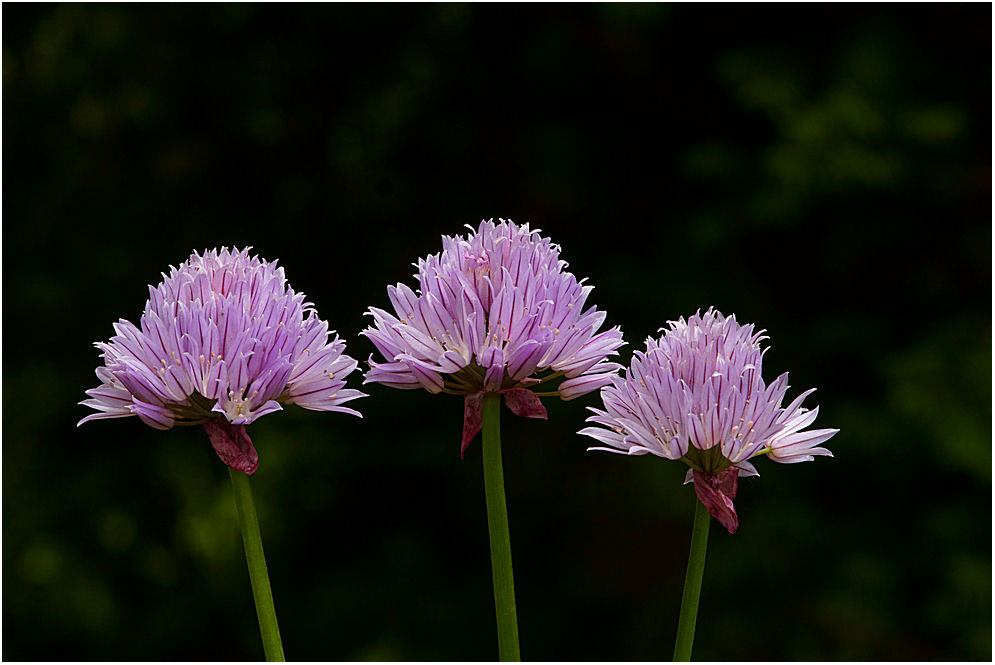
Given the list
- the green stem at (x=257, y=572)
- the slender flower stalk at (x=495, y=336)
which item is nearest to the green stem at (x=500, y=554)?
the slender flower stalk at (x=495, y=336)

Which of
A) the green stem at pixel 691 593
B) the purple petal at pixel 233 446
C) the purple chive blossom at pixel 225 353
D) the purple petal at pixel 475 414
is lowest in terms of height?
the green stem at pixel 691 593

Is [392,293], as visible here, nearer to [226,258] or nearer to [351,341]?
[226,258]

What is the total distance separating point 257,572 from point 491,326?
159mm

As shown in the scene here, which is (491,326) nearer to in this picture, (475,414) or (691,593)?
(475,414)

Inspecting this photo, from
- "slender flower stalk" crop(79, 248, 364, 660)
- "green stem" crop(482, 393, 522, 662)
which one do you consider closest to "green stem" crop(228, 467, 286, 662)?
"slender flower stalk" crop(79, 248, 364, 660)

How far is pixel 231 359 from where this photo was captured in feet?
1.66

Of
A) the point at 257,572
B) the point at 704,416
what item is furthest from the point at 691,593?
the point at 257,572

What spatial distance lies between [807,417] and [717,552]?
1550 millimetres

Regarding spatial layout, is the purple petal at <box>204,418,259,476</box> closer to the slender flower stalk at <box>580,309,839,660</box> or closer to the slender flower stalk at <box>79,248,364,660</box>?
the slender flower stalk at <box>79,248,364,660</box>

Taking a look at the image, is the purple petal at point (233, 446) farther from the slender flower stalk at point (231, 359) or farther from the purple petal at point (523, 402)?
the purple petal at point (523, 402)

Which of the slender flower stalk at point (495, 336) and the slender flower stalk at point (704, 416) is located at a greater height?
the slender flower stalk at point (495, 336)

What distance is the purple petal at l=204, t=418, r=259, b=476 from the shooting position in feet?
1.69

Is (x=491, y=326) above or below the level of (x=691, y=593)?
above

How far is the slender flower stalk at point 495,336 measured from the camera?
0.52 metres
